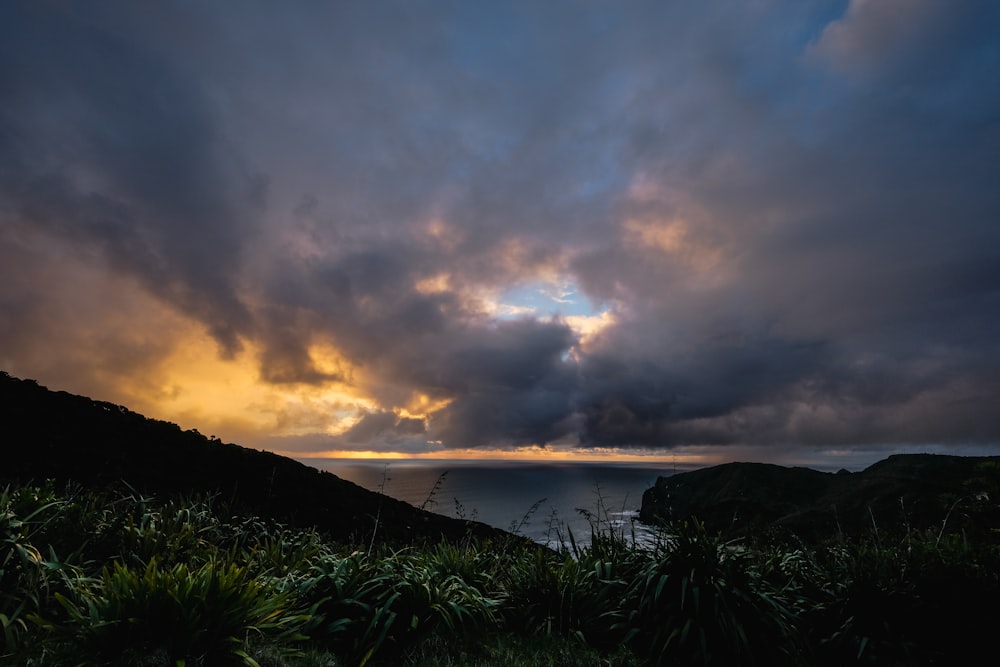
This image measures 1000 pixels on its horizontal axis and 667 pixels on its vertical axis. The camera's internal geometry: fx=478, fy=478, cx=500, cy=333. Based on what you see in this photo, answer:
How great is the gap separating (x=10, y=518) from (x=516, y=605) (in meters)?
6.12

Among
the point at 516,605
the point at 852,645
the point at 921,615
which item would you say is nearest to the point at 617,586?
the point at 516,605

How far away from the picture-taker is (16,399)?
20.9 m

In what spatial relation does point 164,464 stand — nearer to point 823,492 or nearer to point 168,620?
point 168,620

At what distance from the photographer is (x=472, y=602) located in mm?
5852

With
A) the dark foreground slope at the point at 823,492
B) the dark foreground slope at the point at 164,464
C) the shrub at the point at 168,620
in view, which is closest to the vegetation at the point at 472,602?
the shrub at the point at 168,620

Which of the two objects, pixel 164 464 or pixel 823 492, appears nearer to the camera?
pixel 164 464

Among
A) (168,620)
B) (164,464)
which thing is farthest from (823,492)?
(168,620)

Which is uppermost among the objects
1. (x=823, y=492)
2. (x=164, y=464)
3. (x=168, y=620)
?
(x=164, y=464)

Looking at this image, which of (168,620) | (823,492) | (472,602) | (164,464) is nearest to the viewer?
(168,620)

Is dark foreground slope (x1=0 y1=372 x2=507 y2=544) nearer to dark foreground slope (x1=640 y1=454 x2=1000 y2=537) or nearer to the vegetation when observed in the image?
the vegetation

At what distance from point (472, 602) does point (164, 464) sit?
21164 mm

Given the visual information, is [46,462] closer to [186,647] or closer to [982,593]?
[186,647]

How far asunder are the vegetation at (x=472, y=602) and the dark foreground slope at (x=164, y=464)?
1008cm

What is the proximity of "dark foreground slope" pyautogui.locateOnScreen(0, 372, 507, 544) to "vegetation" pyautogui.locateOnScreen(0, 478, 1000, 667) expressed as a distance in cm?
1008
